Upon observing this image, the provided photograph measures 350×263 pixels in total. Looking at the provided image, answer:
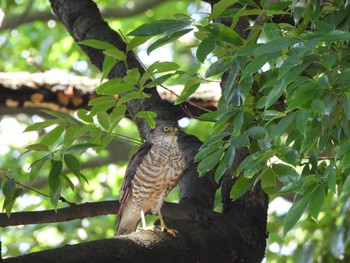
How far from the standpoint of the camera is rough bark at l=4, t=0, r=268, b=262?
2.81m

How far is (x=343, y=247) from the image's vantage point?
5016 mm

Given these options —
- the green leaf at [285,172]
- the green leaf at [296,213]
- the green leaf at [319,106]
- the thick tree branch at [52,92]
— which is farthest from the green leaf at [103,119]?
the thick tree branch at [52,92]

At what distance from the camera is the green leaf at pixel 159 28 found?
9.57 ft

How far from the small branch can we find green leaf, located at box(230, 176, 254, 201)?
1.21 ft

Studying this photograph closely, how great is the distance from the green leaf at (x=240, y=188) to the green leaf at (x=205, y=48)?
0.51m

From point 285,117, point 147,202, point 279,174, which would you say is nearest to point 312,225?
point 147,202

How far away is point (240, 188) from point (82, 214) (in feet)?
2.00

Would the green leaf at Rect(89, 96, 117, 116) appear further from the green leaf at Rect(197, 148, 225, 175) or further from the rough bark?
the green leaf at Rect(197, 148, 225, 175)

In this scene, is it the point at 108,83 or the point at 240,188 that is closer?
the point at 240,188

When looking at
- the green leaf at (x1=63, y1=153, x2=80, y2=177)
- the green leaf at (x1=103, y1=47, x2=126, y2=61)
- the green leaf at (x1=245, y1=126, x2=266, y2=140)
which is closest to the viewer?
the green leaf at (x1=245, y1=126, x2=266, y2=140)

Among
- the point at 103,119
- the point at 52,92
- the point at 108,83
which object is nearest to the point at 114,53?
the point at 108,83

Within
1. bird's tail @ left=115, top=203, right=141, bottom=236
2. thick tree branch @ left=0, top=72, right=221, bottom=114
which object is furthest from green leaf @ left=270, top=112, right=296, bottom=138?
thick tree branch @ left=0, top=72, right=221, bottom=114

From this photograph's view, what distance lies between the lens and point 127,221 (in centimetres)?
462

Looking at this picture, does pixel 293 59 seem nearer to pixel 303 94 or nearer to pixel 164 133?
pixel 303 94
